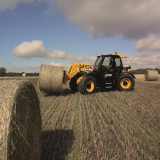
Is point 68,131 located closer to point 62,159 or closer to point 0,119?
point 62,159

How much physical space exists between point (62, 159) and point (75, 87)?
827 centimetres

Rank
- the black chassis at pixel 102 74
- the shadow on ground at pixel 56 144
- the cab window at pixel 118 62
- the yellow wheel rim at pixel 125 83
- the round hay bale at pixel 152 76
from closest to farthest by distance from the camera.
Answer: the shadow on ground at pixel 56 144, the black chassis at pixel 102 74, the cab window at pixel 118 62, the yellow wheel rim at pixel 125 83, the round hay bale at pixel 152 76

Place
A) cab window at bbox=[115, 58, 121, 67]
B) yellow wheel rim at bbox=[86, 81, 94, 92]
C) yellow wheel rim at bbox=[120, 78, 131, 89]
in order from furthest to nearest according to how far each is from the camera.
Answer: yellow wheel rim at bbox=[120, 78, 131, 89] → cab window at bbox=[115, 58, 121, 67] → yellow wheel rim at bbox=[86, 81, 94, 92]

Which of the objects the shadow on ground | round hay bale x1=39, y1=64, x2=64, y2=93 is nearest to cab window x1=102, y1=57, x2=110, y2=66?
round hay bale x1=39, y1=64, x2=64, y2=93

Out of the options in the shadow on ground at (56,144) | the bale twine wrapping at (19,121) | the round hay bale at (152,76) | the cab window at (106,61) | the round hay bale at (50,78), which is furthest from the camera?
the round hay bale at (152,76)

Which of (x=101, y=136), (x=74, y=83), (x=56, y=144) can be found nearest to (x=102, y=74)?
(x=74, y=83)

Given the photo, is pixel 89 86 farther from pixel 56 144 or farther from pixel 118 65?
pixel 56 144

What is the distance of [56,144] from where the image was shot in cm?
342

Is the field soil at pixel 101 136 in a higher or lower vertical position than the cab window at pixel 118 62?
lower

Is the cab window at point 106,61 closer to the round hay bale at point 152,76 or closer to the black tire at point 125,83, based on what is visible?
the black tire at point 125,83

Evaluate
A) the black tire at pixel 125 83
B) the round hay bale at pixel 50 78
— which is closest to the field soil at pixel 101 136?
the round hay bale at pixel 50 78

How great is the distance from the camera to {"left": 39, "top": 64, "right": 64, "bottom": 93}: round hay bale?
862cm

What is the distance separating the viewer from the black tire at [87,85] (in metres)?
9.22

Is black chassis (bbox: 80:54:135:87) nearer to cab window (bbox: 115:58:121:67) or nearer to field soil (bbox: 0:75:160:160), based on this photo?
cab window (bbox: 115:58:121:67)
